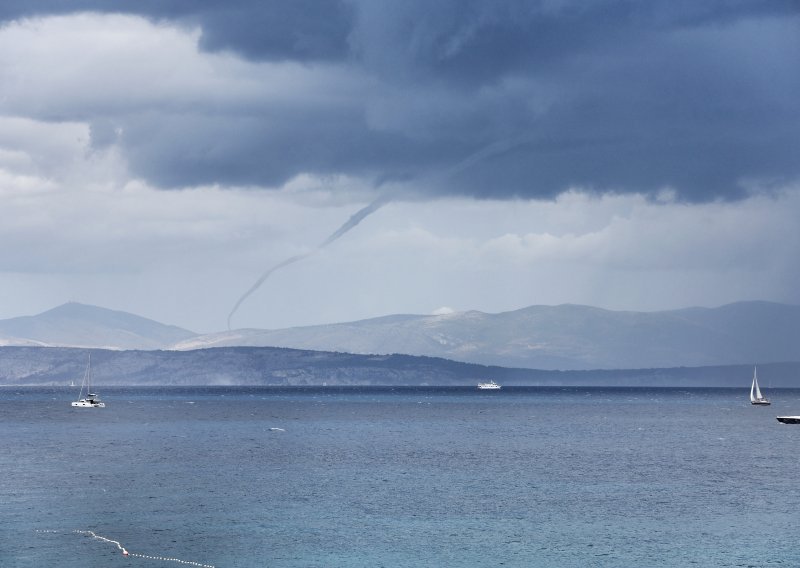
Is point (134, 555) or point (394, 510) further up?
point (394, 510)

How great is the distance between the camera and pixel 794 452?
18962 centimetres

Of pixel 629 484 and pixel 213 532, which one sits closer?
pixel 213 532

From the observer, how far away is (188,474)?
5586 inches

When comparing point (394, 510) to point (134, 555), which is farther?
point (394, 510)

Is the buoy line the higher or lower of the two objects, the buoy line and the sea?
the lower

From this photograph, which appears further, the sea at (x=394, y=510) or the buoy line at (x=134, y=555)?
the sea at (x=394, y=510)

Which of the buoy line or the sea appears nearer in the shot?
the buoy line

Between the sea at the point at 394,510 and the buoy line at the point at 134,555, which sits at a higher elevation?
the sea at the point at 394,510

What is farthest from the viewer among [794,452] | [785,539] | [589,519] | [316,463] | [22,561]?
[794,452]

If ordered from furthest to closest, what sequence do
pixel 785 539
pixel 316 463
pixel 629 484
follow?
pixel 316 463, pixel 629 484, pixel 785 539

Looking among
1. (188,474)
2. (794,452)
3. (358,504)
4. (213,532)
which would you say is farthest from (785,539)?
(794,452)

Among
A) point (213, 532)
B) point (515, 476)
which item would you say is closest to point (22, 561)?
point (213, 532)

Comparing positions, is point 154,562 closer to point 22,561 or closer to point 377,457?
point 22,561

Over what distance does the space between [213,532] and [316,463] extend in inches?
2573
